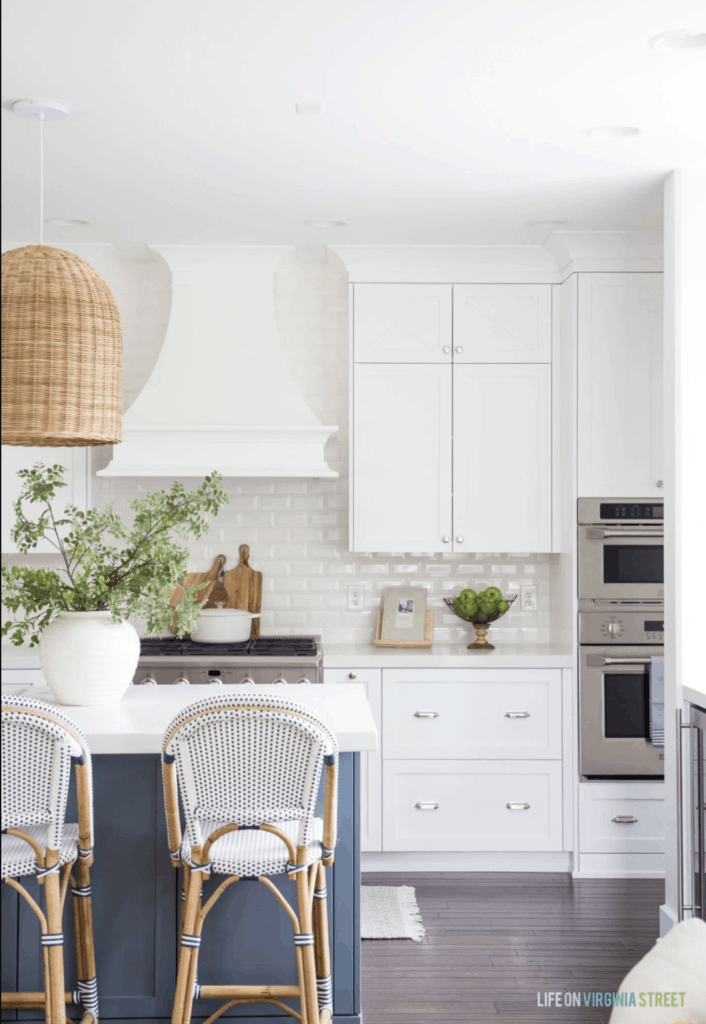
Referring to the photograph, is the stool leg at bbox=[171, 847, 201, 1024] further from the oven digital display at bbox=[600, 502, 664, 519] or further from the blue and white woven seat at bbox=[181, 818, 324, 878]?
the oven digital display at bbox=[600, 502, 664, 519]

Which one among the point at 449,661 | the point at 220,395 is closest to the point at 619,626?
the point at 449,661

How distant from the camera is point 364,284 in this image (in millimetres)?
4367

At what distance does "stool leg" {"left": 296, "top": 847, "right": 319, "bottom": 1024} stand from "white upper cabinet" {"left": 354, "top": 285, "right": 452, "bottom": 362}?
2612 mm

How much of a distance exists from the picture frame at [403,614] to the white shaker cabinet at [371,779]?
388mm

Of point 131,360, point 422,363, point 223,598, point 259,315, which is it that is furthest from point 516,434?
point 131,360

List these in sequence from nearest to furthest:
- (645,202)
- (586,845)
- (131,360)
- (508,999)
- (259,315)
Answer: (508,999)
(645,202)
(586,845)
(259,315)
(131,360)

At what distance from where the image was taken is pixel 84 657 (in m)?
2.71

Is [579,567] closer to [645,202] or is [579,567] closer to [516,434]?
[516,434]

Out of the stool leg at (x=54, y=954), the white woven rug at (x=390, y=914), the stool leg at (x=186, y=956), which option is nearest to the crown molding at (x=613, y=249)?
the white woven rug at (x=390, y=914)

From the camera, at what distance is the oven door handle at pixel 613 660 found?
13.5ft

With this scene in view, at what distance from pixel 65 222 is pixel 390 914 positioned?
3.08 meters

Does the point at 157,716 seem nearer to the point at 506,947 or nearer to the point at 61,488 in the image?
the point at 506,947

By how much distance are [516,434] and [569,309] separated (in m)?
0.60

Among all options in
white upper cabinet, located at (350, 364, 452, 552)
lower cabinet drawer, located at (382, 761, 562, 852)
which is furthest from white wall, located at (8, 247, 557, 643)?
lower cabinet drawer, located at (382, 761, 562, 852)
